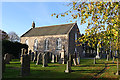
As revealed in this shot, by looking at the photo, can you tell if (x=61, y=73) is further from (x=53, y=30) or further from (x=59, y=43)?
(x=53, y=30)

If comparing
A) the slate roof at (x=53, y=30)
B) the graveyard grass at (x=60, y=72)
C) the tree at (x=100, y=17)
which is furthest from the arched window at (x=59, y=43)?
the tree at (x=100, y=17)

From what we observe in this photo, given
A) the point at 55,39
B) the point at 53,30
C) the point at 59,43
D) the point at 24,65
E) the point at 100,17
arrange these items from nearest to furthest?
the point at 100,17 → the point at 24,65 → the point at 59,43 → the point at 55,39 → the point at 53,30

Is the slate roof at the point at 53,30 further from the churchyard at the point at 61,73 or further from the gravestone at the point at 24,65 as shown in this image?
the gravestone at the point at 24,65

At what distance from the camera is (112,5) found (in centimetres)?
486

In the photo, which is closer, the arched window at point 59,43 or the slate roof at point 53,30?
the arched window at point 59,43

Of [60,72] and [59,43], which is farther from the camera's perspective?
[59,43]

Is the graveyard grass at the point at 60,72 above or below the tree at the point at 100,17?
below

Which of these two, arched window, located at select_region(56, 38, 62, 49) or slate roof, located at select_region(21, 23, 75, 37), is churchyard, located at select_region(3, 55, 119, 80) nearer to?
arched window, located at select_region(56, 38, 62, 49)

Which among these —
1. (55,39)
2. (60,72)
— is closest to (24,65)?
(60,72)

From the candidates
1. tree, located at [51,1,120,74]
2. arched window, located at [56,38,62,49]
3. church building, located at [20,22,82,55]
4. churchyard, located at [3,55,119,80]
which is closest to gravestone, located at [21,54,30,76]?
churchyard, located at [3,55,119,80]

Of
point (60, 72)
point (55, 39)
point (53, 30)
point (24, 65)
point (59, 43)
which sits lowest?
point (60, 72)

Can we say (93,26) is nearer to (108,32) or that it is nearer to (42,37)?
(108,32)

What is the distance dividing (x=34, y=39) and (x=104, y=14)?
32.6m

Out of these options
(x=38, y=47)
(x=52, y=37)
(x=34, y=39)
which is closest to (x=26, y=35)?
(x=34, y=39)
